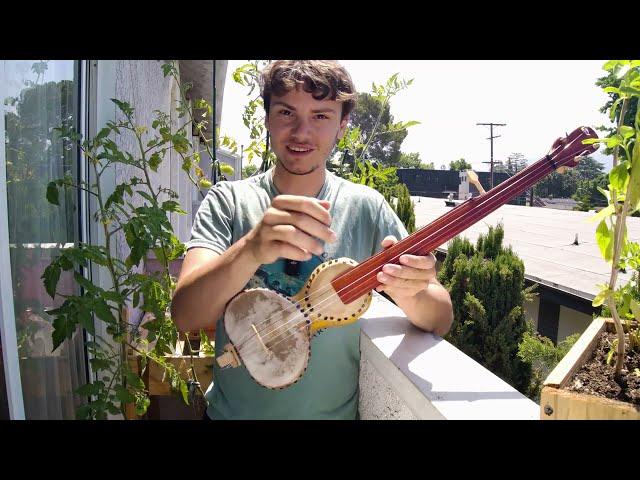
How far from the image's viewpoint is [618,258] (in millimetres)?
895

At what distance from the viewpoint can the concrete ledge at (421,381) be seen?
3.06ft

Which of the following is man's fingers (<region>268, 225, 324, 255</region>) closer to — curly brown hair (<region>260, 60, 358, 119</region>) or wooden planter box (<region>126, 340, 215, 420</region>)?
curly brown hair (<region>260, 60, 358, 119</region>)

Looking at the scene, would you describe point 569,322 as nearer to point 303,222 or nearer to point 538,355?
point 538,355

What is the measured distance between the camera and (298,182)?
1.37 metres

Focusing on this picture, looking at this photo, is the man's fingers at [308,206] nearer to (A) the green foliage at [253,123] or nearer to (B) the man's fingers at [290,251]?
(B) the man's fingers at [290,251]

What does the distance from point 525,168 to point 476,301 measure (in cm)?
355

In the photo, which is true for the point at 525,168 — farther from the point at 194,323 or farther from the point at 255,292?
the point at 194,323

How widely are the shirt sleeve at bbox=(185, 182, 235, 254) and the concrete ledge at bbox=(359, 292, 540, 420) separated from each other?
18.0 inches

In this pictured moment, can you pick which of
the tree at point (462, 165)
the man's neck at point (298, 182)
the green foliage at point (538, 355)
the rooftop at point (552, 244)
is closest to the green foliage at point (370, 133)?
the tree at point (462, 165)

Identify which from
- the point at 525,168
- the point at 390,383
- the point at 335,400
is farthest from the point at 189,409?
the point at 525,168

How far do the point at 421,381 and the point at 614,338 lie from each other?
38cm

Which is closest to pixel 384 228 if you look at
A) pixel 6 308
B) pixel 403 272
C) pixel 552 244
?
pixel 403 272

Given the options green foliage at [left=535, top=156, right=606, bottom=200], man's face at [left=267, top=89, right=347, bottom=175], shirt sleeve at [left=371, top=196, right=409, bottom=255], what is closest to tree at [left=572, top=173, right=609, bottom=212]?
green foliage at [left=535, top=156, right=606, bottom=200]

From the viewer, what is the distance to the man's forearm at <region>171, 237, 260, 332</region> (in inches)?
40.9
